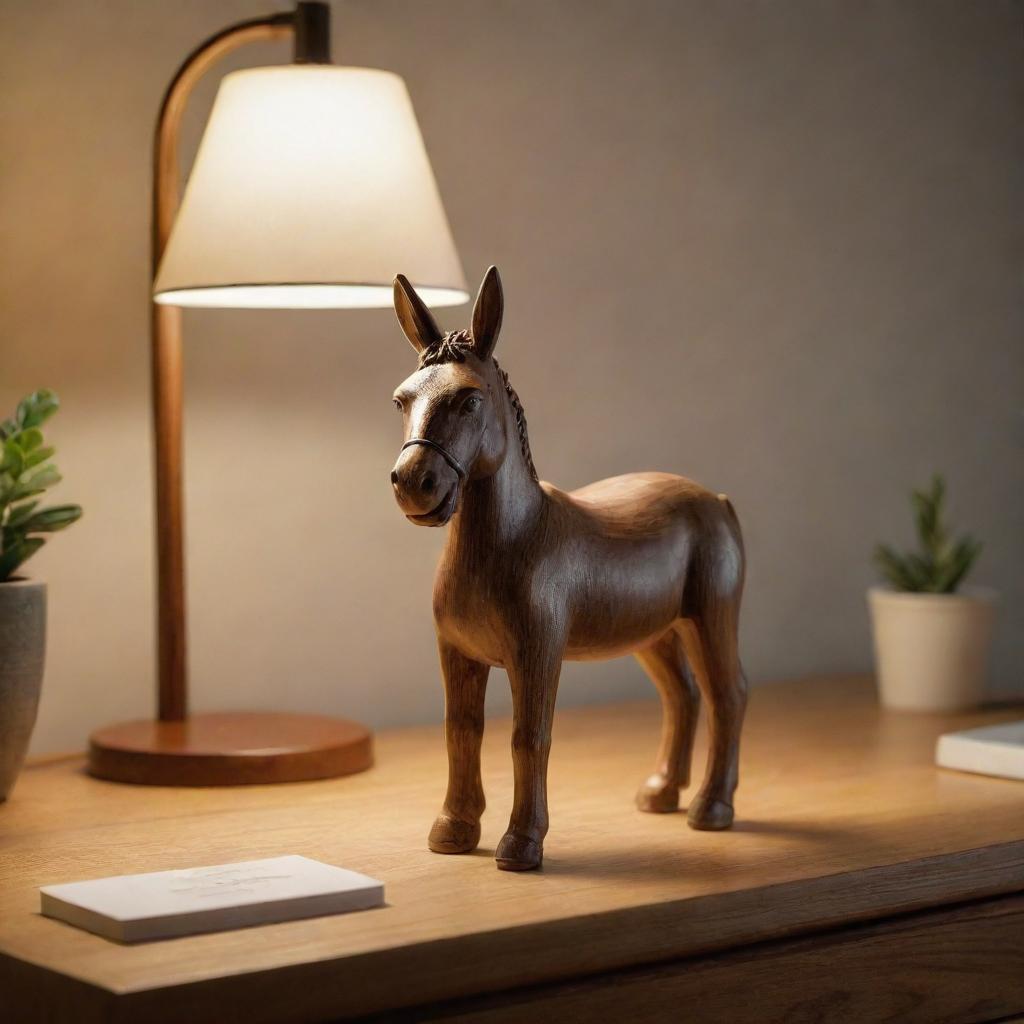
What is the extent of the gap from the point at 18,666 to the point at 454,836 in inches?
14.2

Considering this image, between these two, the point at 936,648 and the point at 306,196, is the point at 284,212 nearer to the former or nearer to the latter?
the point at 306,196

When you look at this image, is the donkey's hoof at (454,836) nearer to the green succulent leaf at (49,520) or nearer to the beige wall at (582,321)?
the green succulent leaf at (49,520)

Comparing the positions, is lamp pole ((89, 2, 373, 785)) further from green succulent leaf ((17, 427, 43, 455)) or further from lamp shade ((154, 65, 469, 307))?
green succulent leaf ((17, 427, 43, 455))

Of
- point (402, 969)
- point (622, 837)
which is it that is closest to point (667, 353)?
point (622, 837)

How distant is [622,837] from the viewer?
1013 millimetres

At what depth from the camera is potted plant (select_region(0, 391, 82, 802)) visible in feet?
3.63

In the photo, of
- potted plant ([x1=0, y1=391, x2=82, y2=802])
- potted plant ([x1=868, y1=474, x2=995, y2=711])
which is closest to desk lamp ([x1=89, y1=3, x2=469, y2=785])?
potted plant ([x1=0, y1=391, x2=82, y2=802])

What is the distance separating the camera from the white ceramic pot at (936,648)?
5.01 feet

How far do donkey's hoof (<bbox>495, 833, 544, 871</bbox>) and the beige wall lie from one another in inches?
22.8

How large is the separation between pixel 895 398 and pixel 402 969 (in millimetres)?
1269

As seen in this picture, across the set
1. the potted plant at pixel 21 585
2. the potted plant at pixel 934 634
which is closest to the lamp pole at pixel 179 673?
the potted plant at pixel 21 585

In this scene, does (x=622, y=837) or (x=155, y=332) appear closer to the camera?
(x=622, y=837)

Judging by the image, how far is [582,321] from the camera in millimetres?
1602

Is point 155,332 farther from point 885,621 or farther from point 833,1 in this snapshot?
point 833,1
